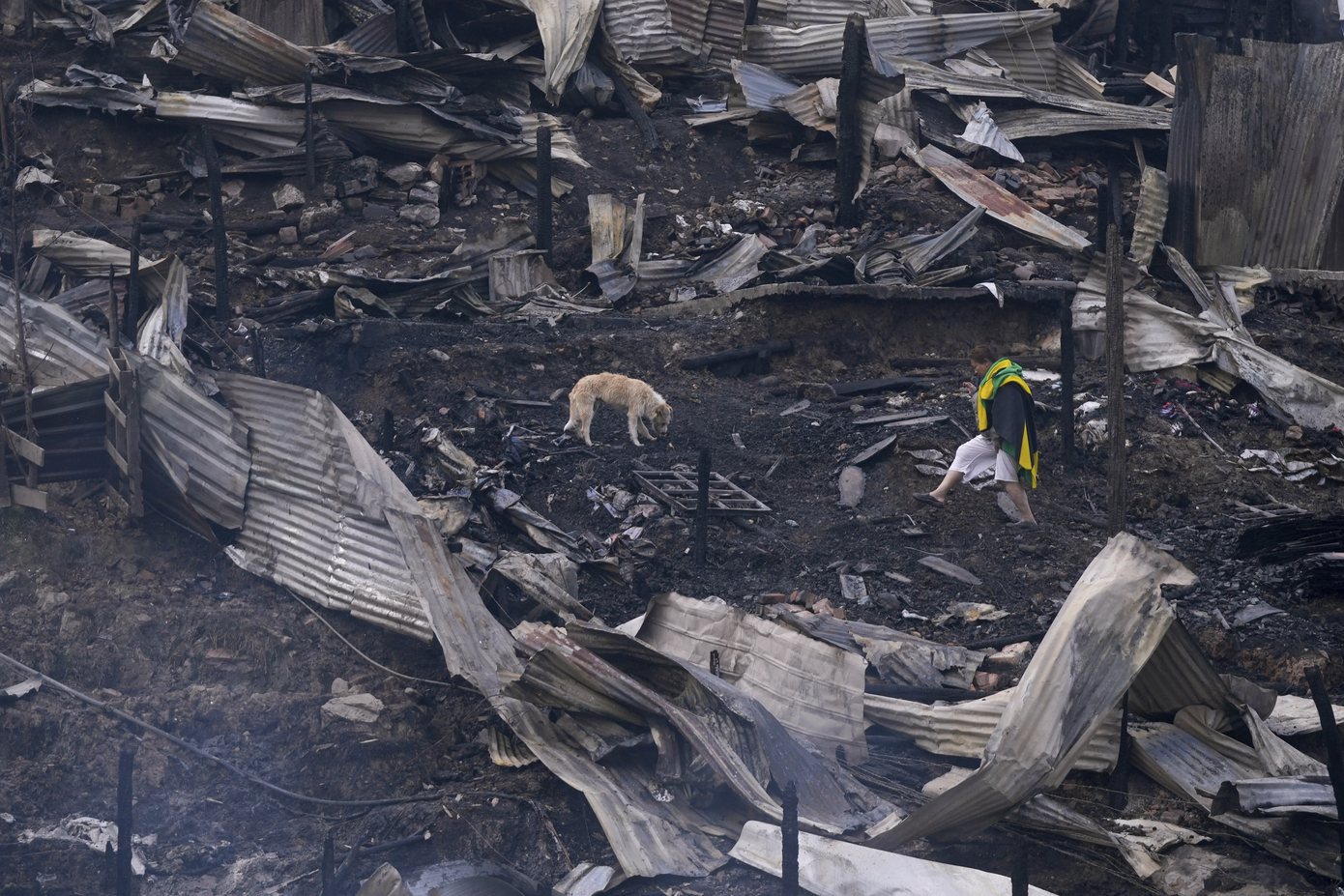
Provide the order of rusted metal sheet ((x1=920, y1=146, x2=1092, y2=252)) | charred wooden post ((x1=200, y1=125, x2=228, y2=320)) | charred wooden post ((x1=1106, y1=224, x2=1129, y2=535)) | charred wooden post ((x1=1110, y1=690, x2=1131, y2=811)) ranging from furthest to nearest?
rusted metal sheet ((x1=920, y1=146, x2=1092, y2=252)) → charred wooden post ((x1=200, y1=125, x2=228, y2=320)) → charred wooden post ((x1=1106, y1=224, x2=1129, y2=535)) → charred wooden post ((x1=1110, y1=690, x2=1131, y2=811))

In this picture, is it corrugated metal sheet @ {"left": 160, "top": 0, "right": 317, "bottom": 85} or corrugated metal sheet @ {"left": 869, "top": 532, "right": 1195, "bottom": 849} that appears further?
corrugated metal sheet @ {"left": 160, "top": 0, "right": 317, "bottom": 85}

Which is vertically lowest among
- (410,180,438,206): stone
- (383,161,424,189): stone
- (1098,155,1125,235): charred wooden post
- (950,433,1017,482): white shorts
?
(410,180,438,206): stone

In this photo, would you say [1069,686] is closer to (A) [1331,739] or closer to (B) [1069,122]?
(A) [1331,739]

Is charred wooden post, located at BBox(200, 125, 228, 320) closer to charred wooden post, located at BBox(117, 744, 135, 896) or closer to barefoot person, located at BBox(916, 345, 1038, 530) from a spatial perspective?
barefoot person, located at BBox(916, 345, 1038, 530)

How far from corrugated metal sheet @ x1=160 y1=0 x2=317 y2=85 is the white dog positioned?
8.70m

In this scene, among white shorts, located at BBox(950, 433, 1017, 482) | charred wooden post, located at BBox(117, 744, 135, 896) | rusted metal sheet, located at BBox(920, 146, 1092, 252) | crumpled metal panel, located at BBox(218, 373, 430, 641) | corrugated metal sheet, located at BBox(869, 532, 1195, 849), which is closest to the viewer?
charred wooden post, located at BBox(117, 744, 135, 896)

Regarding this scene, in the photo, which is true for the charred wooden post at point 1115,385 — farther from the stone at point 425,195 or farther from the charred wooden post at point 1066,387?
the stone at point 425,195

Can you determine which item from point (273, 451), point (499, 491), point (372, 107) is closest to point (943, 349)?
point (499, 491)

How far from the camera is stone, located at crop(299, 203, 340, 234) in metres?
14.7

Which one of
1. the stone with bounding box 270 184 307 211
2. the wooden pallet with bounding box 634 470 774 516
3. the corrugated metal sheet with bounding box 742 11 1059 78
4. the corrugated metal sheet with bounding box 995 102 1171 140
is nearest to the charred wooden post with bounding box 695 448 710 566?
the wooden pallet with bounding box 634 470 774 516

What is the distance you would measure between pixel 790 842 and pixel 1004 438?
4597 millimetres

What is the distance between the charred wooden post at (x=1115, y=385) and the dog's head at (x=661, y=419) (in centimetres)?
398

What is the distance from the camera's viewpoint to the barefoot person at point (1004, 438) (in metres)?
8.20

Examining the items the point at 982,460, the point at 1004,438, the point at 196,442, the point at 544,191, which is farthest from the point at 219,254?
the point at 1004,438
